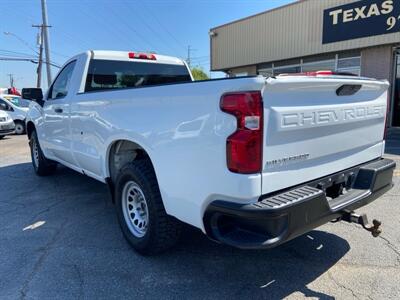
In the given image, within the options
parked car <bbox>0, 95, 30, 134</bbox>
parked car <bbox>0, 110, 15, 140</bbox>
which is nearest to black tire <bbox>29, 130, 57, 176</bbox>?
parked car <bbox>0, 110, 15, 140</bbox>

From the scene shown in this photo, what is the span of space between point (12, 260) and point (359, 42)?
44.8 feet

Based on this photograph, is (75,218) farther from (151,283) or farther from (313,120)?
(313,120)

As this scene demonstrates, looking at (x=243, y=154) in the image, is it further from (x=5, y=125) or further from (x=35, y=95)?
(x=5, y=125)

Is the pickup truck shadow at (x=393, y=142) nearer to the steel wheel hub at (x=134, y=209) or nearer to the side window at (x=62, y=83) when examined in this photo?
Answer: the steel wheel hub at (x=134, y=209)

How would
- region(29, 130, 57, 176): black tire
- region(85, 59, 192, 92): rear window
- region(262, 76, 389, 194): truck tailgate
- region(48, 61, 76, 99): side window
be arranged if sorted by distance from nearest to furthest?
1. region(262, 76, 389, 194): truck tailgate
2. region(85, 59, 192, 92): rear window
3. region(48, 61, 76, 99): side window
4. region(29, 130, 57, 176): black tire

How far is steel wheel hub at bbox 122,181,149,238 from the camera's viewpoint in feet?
11.4

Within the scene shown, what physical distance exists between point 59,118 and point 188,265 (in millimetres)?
2964

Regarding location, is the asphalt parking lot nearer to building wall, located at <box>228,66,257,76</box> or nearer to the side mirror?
the side mirror

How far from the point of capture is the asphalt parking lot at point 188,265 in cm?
281

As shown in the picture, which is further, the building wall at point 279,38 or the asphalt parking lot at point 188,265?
the building wall at point 279,38

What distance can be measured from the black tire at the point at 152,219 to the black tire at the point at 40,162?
3.69 meters

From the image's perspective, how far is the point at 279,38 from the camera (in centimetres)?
1599

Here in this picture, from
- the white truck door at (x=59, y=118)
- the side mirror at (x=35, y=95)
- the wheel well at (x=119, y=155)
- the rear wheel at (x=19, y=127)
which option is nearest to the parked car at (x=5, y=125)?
the rear wheel at (x=19, y=127)

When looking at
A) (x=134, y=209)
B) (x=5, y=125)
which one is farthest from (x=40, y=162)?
(x=5, y=125)
